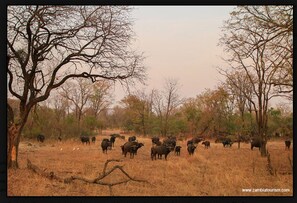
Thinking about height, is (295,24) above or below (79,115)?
above

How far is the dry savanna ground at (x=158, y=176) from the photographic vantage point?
10.9 metres

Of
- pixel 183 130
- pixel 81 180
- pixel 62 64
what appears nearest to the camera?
pixel 81 180

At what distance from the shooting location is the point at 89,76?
13.4 metres

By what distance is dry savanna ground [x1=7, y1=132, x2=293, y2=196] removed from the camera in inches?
431

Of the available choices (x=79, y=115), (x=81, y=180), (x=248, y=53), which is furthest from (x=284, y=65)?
(x=79, y=115)

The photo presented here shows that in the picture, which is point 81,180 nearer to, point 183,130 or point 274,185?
point 274,185

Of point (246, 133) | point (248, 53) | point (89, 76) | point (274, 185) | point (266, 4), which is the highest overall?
point (266, 4)

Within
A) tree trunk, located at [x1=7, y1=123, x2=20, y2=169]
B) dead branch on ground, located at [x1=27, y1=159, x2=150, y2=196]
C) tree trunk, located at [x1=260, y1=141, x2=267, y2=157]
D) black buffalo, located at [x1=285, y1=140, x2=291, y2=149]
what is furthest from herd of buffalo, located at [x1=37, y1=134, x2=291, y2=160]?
dead branch on ground, located at [x1=27, y1=159, x2=150, y2=196]

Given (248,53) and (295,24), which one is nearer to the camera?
(295,24)

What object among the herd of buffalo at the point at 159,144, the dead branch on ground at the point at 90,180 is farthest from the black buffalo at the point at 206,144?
the dead branch on ground at the point at 90,180

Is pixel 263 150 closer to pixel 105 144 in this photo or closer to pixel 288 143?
pixel 288 143
